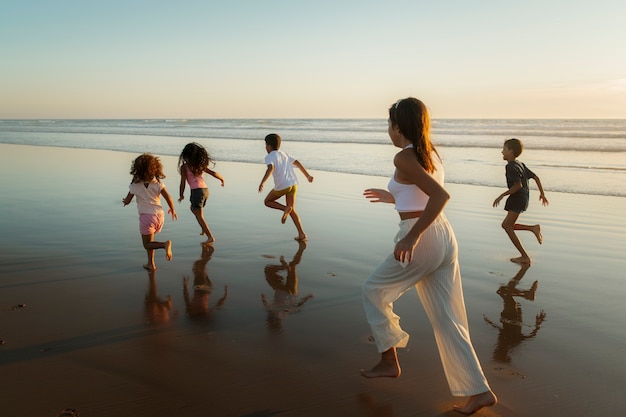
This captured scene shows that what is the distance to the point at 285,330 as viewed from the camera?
4.44 meters

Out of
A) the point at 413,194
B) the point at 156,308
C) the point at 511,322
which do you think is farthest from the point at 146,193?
the point at 511,322

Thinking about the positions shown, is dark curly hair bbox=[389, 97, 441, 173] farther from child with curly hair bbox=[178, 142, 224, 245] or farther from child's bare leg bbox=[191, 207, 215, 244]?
child with curly hair bbox=[178, 142, 224, 245]

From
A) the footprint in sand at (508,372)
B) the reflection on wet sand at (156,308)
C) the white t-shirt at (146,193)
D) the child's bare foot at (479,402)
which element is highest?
the white t-shirt at (146,193)

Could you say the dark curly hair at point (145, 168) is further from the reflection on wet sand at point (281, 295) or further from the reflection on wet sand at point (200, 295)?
the reflection on wet sand at point (281, 295)

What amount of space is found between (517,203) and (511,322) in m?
2.81

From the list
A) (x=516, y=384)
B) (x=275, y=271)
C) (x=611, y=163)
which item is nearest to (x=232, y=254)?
(x=275, y=271)

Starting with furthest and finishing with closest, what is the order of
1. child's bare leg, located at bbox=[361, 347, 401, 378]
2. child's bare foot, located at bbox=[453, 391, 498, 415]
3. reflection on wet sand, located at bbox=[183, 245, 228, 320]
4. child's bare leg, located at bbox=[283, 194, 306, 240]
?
child's bare leg, located at bbox=[283, 194, 306, 240] → reflection on wet sand, located at bbox=[183, 245, 228, 320] → child's bare leg, located at bbox=[361, 347, 401, 378] → child's bare foot, located at bbox=[453, 391, 498, 415]

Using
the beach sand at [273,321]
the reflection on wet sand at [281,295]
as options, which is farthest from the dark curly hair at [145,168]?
the reflection on wet sand at [281,295]

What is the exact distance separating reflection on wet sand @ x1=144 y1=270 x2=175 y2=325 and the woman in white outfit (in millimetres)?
2318

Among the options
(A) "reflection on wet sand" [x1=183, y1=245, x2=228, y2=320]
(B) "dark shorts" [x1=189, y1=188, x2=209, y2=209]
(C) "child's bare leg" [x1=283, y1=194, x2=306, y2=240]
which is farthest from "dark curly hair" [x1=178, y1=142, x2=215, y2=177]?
(A) "reflection on wet sand" [x1=183, y1=245, x2=228, y2=320]

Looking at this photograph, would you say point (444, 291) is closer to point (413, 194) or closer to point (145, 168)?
point (413, 194)

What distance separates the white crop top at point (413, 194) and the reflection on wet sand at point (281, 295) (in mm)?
1823

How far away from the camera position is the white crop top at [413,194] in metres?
3.13

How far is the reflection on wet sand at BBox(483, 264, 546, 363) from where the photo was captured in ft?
13.6
